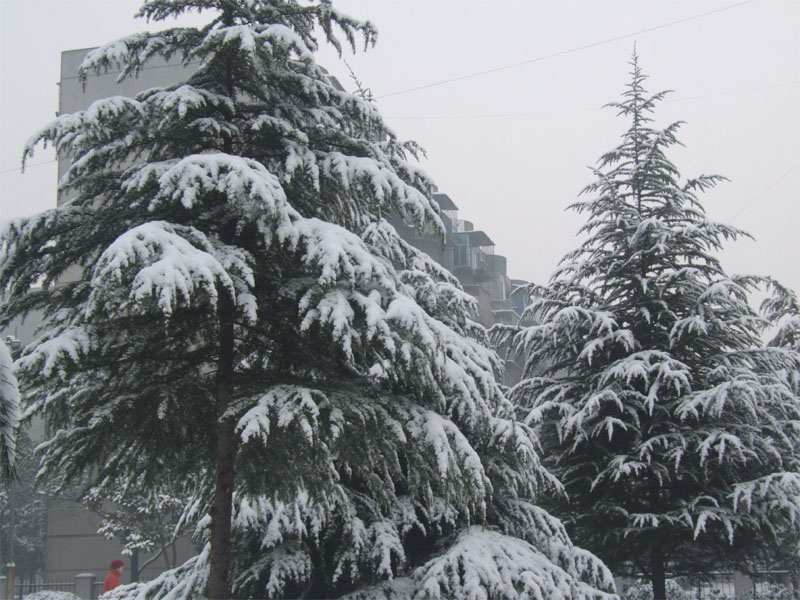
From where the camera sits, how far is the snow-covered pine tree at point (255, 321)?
678 centimetres

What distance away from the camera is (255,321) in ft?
22.5

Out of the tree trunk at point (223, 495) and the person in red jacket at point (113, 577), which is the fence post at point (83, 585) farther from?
the tree trunk at point (223, 495)

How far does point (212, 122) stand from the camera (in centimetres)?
765

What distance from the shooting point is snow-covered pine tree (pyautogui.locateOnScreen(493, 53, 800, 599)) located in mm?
13461

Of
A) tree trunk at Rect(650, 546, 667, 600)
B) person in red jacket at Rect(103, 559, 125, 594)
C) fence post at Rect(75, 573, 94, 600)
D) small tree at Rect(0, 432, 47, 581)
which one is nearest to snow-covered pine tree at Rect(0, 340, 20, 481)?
person in red jacket at Rect(103, 559, 125, 594)

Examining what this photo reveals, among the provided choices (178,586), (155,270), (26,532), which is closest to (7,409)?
(155,270)

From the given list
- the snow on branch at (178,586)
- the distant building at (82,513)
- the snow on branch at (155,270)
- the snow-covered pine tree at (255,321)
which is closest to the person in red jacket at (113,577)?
the snow on branch at (178,586)

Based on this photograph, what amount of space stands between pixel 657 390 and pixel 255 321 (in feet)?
30.3

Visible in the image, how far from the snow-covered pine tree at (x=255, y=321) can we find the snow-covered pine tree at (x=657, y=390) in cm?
512

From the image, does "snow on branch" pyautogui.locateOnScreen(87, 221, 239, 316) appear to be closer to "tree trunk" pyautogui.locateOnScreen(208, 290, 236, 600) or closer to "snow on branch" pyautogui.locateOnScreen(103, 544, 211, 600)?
"tree trunk" pyautogui.locateOnScreen(208, 290, 236, 600)

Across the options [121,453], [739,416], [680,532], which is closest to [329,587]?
[121,453]

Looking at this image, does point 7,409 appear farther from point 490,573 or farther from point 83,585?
point 83,585

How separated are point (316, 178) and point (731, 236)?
399 inches

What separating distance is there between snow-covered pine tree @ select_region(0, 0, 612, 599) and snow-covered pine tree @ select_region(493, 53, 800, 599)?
5.12 metres
